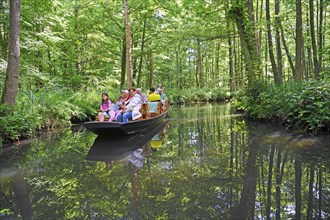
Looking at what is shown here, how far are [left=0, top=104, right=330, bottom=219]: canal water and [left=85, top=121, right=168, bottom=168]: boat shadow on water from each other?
0.09 feet

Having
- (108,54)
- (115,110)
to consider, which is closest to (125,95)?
(115,110)

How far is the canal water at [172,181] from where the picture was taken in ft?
11.9

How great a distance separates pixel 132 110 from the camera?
31.8ft

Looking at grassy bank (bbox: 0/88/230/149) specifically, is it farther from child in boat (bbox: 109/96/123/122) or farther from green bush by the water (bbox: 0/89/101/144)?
child in boat (bbox: 109/96/123/122)

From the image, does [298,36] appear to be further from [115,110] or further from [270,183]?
[270,183]

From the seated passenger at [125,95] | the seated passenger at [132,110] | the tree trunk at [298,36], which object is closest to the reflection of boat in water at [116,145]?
the seated passenger at [132,110]

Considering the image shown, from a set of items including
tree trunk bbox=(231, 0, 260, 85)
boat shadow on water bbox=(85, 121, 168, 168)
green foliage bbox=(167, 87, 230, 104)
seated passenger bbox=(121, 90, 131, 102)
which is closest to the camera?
boat shadow on water bbox=(85, 121, 168, 168)

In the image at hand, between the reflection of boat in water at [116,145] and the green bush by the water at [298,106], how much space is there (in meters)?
4.79

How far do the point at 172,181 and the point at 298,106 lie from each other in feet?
20.5

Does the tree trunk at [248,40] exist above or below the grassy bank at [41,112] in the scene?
above

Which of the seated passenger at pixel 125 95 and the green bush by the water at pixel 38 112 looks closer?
the green bush by the water at pixel 38 112

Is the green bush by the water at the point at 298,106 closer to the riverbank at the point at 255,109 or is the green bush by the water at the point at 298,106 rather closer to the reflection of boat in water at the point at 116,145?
the riverbank at the point at 255,109

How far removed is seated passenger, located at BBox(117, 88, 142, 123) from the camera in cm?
958

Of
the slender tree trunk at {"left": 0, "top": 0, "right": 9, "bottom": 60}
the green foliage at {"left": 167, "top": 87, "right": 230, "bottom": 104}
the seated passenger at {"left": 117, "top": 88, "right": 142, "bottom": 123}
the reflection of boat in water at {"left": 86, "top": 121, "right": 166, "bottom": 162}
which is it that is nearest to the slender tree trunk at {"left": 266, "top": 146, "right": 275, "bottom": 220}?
the reflection of boat in water at {"left": 86, "top": 121, "right": 166, "bottom": 162}
